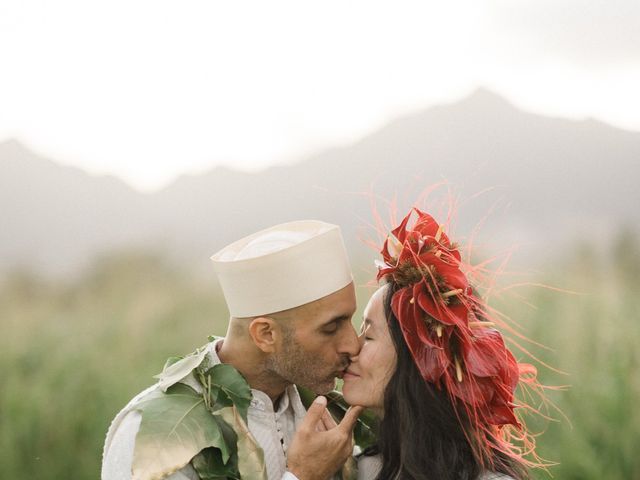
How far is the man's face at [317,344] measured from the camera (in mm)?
2613

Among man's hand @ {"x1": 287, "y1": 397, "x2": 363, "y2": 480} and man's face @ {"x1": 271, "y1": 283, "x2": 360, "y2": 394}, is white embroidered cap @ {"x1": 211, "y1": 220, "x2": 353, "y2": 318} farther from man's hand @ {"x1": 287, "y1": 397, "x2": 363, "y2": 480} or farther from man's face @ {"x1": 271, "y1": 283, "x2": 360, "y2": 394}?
man's hand @ {"x1": 287, "y1": 397, "x2": 363, "y2": 480}

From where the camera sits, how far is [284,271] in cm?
267

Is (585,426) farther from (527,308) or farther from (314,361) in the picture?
(314,361)

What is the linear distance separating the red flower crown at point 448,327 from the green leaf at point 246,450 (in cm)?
53

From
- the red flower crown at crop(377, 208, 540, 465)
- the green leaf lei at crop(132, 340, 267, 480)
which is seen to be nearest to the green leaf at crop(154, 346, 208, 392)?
the green leaf lei at crop(132, 340, 267, 480)

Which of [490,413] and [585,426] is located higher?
[490,413]

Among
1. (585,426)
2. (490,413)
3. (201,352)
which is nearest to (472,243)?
(490,413)

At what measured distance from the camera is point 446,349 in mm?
2436

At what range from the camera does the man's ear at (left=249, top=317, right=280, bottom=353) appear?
260cm

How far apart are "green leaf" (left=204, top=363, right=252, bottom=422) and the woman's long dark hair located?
0.43 m

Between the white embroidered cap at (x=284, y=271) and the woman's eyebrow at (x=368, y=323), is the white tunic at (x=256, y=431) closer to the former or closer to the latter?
the white embroidered cap at (x=284, y=271)

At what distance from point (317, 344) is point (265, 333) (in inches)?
6.6

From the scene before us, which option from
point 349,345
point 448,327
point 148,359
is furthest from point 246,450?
point 148,359

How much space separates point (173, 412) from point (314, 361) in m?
0.48
